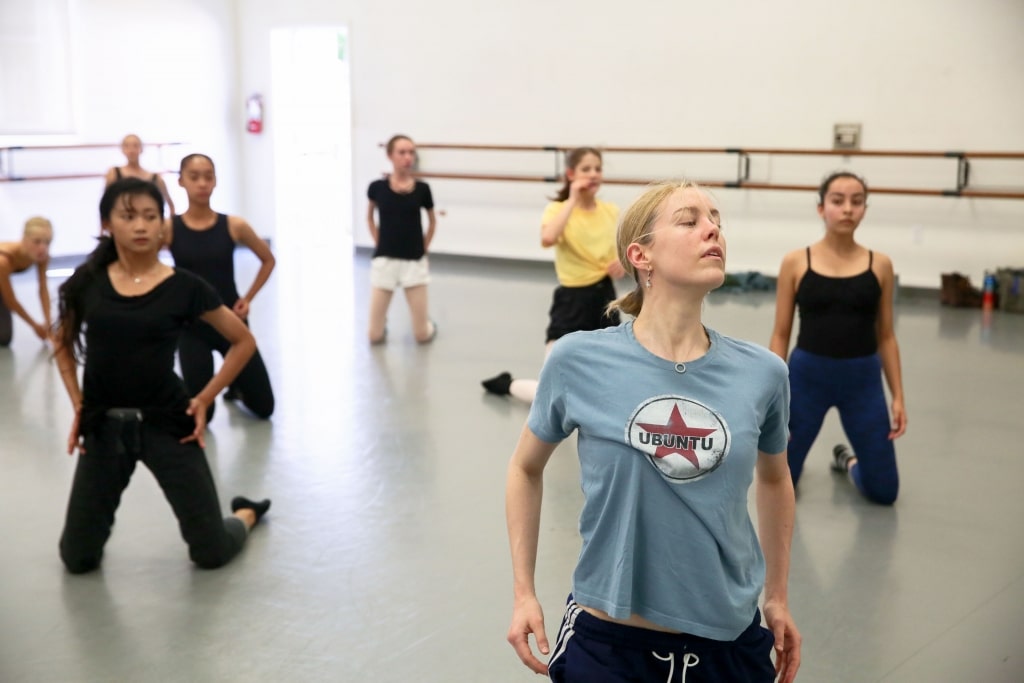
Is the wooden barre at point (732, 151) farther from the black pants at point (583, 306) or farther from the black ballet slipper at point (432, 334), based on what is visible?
the black pants at point (583, 306)

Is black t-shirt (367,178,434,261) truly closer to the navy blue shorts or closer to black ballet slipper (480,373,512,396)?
black ballet slipper (480,373,512,396)

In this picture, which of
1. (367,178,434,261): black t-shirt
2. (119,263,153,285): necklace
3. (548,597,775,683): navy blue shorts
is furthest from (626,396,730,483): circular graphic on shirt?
(367,178,434,261): black t-shirt

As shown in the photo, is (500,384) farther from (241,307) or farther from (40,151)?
(40,151)

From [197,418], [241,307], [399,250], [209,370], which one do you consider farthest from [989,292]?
[197,418]

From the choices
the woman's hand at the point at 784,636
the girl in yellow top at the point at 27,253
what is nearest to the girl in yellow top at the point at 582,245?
the girl in yellow top at the point at 27,253

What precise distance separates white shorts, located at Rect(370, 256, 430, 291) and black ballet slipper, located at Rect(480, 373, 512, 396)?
168 cm

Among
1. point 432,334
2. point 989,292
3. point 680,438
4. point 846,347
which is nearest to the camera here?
point 680,438

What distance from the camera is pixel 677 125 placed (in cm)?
1002

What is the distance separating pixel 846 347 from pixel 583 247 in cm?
143

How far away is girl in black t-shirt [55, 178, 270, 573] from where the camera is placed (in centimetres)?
332

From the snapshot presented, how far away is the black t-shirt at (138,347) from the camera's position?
3.32 meters

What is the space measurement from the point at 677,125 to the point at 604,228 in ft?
17.7

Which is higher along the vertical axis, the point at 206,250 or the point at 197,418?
the point at 206,250

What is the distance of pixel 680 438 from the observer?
5.17ft
